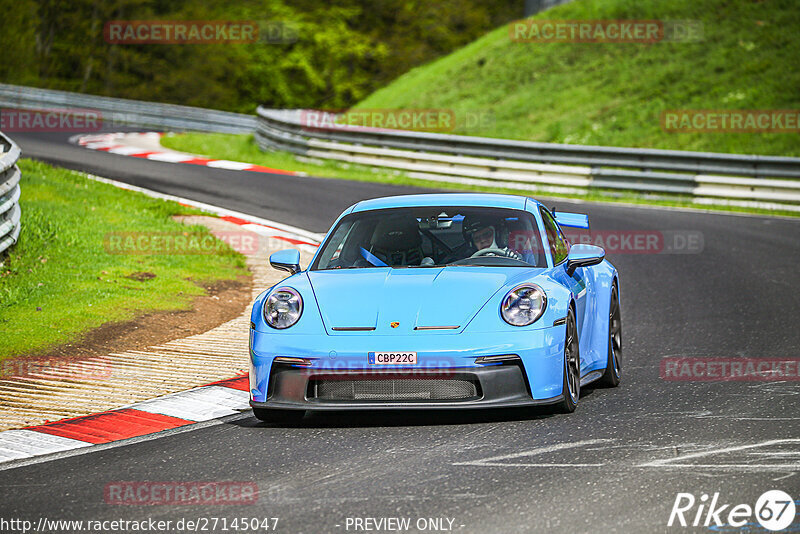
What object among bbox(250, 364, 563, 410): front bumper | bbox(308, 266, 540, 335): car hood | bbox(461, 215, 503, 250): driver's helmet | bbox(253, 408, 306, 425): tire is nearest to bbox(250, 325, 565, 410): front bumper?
bbox(250, 364, 563, 410): front bumper

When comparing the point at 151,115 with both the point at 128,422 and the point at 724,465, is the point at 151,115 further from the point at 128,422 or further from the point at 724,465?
the point at 724,465

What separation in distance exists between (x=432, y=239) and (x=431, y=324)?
121 cm

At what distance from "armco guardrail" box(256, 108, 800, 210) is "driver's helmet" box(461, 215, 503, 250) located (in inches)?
557

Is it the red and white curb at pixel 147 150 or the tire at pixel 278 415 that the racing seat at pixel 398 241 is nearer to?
the tire at pixel 278 415

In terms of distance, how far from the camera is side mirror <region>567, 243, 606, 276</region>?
733cm

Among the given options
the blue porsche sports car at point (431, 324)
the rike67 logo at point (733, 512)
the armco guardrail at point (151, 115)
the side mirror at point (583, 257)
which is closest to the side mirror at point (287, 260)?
the blue porsche sports car at point (431, 324)

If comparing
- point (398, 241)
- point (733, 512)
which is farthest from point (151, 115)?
point (733, 512)

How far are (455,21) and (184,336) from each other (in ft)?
190

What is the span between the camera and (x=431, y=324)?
655 cm

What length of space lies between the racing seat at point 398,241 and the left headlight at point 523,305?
100 cm

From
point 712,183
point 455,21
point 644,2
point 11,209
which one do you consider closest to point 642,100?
point 644,2

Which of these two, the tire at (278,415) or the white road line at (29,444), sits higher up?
the tire at (278,415)

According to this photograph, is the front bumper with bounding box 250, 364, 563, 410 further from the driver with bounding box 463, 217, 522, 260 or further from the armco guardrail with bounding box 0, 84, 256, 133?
the armco guardrail with bounding box 0, 84, 256, 133

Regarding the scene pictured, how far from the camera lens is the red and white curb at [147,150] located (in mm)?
24672
